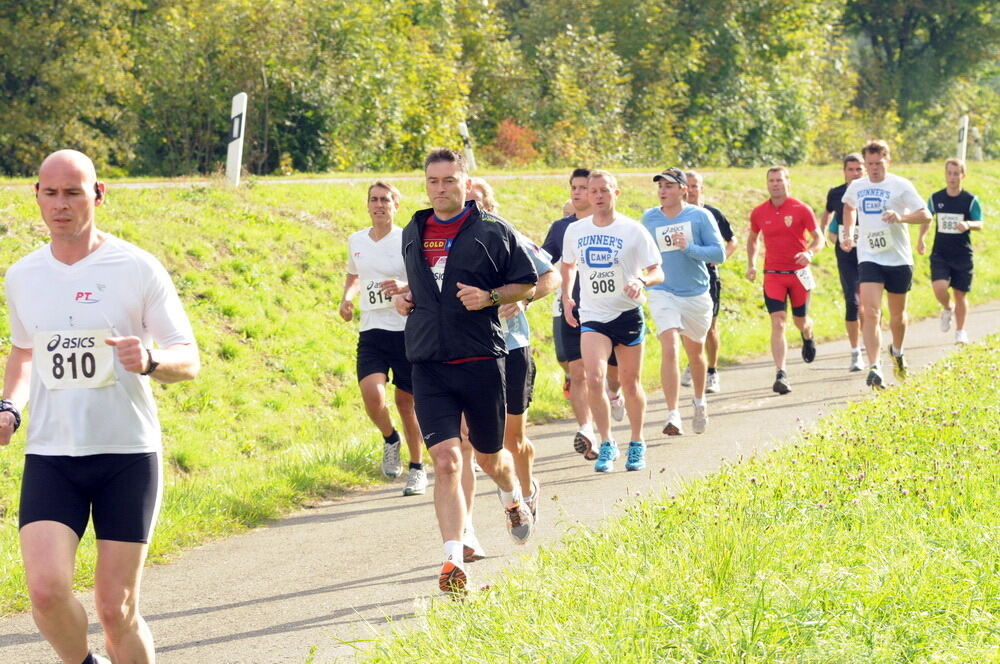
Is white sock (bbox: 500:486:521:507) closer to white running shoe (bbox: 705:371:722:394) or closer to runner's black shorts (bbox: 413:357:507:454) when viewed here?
runner's black shorts (bbox: 413:357:507:454)

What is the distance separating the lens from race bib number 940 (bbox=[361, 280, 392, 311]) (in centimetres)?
989

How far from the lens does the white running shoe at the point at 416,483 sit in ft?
31.6

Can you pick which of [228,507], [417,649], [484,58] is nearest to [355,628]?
[417,649]

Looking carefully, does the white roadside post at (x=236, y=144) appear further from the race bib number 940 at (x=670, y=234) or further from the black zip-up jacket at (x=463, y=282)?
the black zip-up jacket at (x=463, y=282)

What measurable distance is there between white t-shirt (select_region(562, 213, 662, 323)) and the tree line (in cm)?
1600

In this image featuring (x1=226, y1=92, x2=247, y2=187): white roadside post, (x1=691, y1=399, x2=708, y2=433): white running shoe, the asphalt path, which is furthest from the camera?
(x1=226, y1=92, x2=247, y2=187): white roadside post

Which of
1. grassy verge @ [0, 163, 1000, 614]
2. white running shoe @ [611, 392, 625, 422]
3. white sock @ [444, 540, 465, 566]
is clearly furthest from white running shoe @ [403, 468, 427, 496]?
white sock @ [444, 540, 465, 566]

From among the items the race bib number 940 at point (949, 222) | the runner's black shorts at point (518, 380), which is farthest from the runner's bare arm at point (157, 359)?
the race bib number 940 at point (949, 222)

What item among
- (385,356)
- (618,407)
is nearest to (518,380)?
(385,356)

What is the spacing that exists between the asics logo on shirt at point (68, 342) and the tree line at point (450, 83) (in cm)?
2087

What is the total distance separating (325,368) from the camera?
1366 centimetres

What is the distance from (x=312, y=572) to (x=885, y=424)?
4.18 meters

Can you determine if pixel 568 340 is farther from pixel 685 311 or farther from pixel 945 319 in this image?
pixel 945 319

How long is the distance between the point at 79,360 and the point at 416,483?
512 cm
